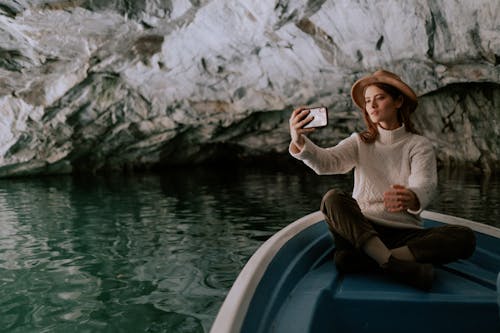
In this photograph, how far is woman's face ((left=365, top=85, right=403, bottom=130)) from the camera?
7.39 feet

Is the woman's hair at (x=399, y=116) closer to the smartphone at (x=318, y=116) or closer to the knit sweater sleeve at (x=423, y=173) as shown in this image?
the knit sweater sleeve at (x=423, y=173)

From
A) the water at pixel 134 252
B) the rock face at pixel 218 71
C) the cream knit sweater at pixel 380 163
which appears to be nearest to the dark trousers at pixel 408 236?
the cream knit sweater at pixel 380 163

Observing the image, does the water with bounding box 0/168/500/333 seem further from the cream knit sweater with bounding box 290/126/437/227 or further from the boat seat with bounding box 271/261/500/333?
the cream knit sweater with bounding box 290/126/437/227

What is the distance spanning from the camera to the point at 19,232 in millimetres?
5672

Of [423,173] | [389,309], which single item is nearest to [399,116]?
[423,173]

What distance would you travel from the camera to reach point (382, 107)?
2.25 m

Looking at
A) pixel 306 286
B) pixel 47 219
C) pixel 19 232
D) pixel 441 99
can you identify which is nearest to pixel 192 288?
pixel 306 286

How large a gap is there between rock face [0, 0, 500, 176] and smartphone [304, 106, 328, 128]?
546cm

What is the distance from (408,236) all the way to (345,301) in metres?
0.63

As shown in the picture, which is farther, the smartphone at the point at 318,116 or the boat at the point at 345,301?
the smartphone at the point at 318,116

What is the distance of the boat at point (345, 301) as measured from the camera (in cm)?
150

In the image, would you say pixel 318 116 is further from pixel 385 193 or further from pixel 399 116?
pixel 399 116

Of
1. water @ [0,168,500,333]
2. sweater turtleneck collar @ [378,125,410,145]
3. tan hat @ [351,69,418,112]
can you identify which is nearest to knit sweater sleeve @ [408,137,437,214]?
sweater turtleneck collar @ [378,125,410,145]

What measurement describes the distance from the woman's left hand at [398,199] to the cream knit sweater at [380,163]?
250 millimetres
